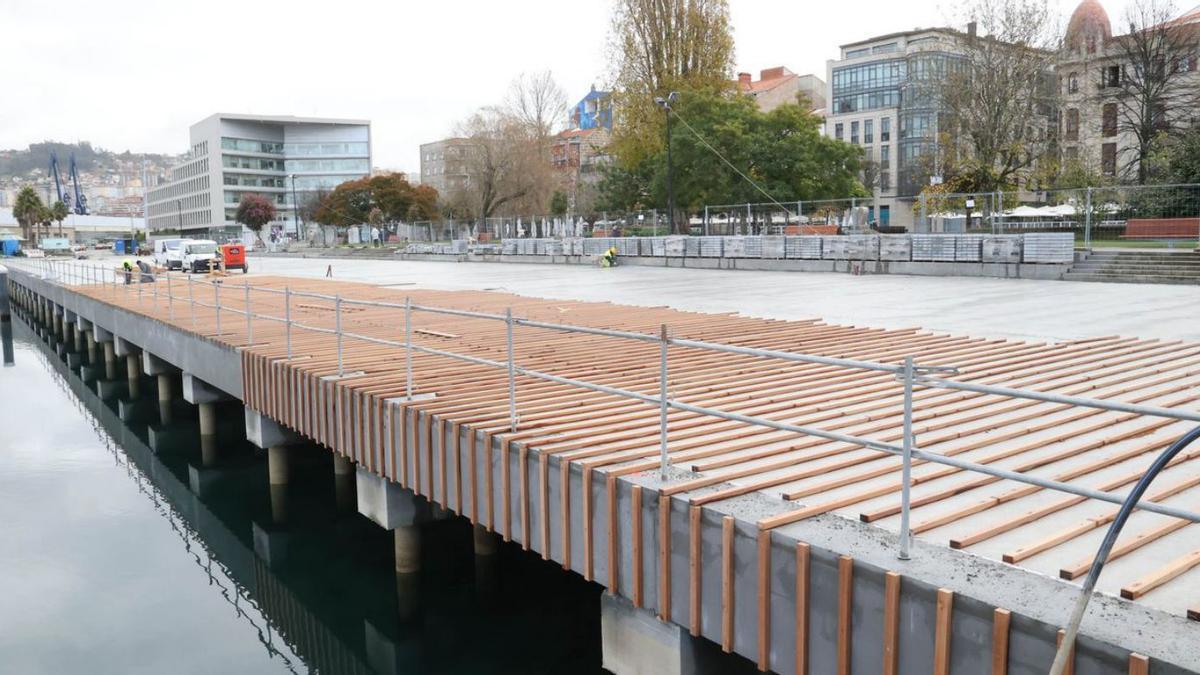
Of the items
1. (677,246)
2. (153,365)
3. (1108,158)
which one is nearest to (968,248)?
(677,246)

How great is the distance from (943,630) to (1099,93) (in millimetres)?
65722

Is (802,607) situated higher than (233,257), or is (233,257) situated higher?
(233,257)

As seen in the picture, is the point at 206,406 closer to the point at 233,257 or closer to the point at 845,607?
the point at 845,607

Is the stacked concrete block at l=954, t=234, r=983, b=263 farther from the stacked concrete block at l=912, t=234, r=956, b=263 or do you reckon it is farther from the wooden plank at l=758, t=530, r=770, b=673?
the wooden plank at l=758, t=530, r=770, b=673

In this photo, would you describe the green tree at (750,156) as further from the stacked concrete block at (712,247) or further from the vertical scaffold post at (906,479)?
the vertical scaffold post at (906,479)

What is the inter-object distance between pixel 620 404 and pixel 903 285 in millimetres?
20017

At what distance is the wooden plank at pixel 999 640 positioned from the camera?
377 centimetres

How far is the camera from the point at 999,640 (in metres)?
3.79

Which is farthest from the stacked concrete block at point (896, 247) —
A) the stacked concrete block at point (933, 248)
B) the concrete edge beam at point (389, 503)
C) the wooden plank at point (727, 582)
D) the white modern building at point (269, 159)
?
the white modern building at point (269, 159)

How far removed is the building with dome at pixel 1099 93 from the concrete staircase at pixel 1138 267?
24708mm

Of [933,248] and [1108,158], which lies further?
[1108,158]

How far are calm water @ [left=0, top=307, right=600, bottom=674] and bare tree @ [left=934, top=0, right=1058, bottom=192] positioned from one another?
36164mm

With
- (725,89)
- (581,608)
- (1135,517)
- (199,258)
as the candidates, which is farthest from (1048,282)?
(199,258)

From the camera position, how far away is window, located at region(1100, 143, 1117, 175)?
66281mm
